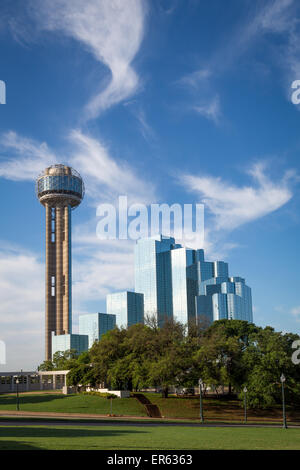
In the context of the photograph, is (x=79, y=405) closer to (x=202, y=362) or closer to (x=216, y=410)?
(x=202, y=362)

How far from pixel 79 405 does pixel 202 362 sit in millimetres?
18247

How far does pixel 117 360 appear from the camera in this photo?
8119 cm

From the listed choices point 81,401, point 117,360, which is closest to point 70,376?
point 117,360

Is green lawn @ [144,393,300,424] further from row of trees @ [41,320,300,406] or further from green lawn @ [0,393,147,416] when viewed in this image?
green lawn @ [0,393,147,416]

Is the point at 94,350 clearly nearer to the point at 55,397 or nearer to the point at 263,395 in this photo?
the point at 55,397

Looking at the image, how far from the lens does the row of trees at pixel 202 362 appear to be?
2660 inches

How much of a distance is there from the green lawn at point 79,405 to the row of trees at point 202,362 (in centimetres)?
464

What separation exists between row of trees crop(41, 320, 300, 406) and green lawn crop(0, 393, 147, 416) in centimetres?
464

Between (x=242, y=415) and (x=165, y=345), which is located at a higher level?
(x=165, y=345)

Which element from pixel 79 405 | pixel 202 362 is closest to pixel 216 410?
pixel 202 362

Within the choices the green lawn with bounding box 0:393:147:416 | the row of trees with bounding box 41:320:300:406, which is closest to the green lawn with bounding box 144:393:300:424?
the row of trees with bounding box 41:320:300:406
